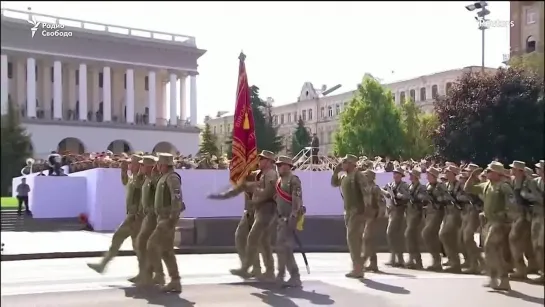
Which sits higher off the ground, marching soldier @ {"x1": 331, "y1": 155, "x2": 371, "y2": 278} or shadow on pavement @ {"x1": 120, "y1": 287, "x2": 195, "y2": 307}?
marching soldier @ {"x1": 331, "y1": 155, "x2": 371, "y2": 278}

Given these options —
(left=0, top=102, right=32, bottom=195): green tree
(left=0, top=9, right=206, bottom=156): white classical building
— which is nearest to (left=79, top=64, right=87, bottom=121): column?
(left=0, top=9, right=206, bottom=156): white classical building

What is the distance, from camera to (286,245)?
33.4ft

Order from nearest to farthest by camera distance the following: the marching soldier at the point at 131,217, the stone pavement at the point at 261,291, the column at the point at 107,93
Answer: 1. the stone pavement at the point at 261,291
2. the marching soldier at the point at 131,217
3. the column at the point at 107,93

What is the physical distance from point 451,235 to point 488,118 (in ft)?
7.86

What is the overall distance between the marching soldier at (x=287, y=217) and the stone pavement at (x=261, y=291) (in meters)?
0.29

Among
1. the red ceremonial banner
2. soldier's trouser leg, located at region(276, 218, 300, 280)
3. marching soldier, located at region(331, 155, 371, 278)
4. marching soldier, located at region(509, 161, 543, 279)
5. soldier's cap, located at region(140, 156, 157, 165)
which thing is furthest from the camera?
the red ceremonial banner

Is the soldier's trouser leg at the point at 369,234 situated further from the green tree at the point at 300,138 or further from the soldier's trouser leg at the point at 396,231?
the green tree at the point at 300,138

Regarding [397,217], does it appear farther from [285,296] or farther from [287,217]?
[285,296]

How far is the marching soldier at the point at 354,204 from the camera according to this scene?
11.3 m

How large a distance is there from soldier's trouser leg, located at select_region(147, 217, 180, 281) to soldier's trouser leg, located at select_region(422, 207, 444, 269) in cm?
497

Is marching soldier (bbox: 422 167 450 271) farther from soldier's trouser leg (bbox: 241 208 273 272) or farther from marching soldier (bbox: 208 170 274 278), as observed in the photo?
soldier's trouser leg (bbox: 241 208 273 272)

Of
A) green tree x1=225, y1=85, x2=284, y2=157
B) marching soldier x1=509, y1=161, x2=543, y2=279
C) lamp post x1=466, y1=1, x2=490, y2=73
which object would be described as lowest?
marching soldier x1=509, y1=161, x2=543, y2=279

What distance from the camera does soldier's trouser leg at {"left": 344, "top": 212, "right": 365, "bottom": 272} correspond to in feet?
37.6

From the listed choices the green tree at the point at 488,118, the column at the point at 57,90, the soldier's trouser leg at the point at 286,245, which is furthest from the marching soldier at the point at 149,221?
Answer: the column at the point at 57,90
